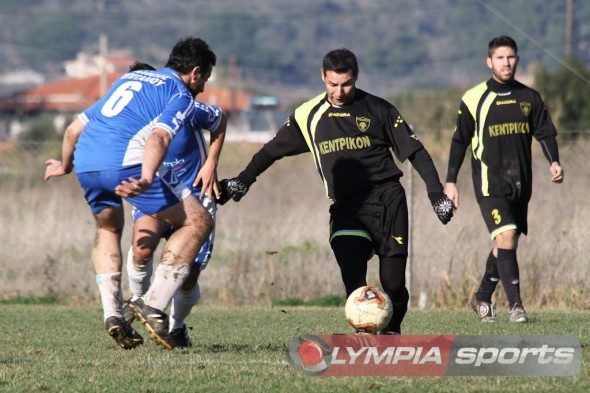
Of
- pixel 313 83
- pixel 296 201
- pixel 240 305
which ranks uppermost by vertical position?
pixel 313 83

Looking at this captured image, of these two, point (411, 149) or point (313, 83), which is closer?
point (411, 149)

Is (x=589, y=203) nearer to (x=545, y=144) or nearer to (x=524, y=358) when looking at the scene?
(x=545, y=144)

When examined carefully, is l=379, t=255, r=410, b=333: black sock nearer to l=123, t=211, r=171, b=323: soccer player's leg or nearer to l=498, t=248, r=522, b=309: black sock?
l=123, t=211, r=171, b=323: soccer player's leg

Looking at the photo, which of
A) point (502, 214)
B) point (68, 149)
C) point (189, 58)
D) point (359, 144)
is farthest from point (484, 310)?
point (68, 149)

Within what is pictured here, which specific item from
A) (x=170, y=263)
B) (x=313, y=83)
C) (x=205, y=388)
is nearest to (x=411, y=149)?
(x=170, y=263)

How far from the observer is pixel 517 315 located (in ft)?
33.3

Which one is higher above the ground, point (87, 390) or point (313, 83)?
point (313, 83)

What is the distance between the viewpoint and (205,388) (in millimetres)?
6289

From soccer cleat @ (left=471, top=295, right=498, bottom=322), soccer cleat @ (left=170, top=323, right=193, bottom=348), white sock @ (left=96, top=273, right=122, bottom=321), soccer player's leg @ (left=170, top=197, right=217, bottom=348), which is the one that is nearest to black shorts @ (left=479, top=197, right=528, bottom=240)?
soccer cleat @ (left=471, top=295, right=498, bottom=322)

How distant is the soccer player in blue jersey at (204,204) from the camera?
8.25m

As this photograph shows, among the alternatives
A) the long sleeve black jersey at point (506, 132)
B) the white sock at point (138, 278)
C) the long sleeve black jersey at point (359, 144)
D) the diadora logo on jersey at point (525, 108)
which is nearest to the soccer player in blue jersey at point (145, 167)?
the white sock at point (138, 278)

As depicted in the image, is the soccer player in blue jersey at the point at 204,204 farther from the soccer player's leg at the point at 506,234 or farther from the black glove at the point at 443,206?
the soccer player's leg at the point at 506,234

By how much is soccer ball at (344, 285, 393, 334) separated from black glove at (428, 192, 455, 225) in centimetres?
74

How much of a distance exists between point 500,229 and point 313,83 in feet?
608
